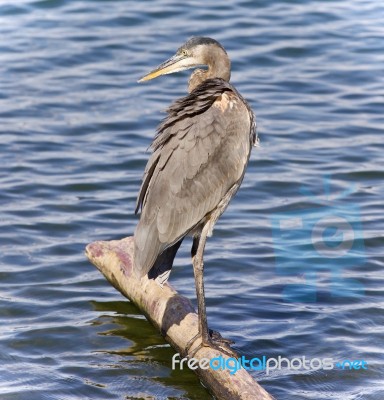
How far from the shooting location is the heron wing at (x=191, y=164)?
700 centimetres

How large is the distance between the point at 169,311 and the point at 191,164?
1023mm

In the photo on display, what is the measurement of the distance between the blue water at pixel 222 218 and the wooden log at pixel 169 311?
0.35m

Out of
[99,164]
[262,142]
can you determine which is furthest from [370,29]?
[99,164]

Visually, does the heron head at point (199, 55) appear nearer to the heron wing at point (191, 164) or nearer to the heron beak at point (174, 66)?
the heron beak at point (174, 66)

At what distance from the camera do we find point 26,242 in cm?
967

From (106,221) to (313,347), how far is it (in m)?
3.11

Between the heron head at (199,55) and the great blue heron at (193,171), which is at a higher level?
the heron head at (199,55)

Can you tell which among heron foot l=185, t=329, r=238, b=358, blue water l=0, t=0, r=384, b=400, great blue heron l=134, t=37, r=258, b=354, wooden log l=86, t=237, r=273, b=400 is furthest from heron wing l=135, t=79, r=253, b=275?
blue water l=0, t=0, r=384, b=400

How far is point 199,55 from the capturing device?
297 inches

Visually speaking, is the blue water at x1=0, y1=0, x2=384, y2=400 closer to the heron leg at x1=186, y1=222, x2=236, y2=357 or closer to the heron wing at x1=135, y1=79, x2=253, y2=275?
the heron leg at x1=186, y1=222, x2=236, y2=357

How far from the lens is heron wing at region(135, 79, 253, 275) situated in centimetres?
700
